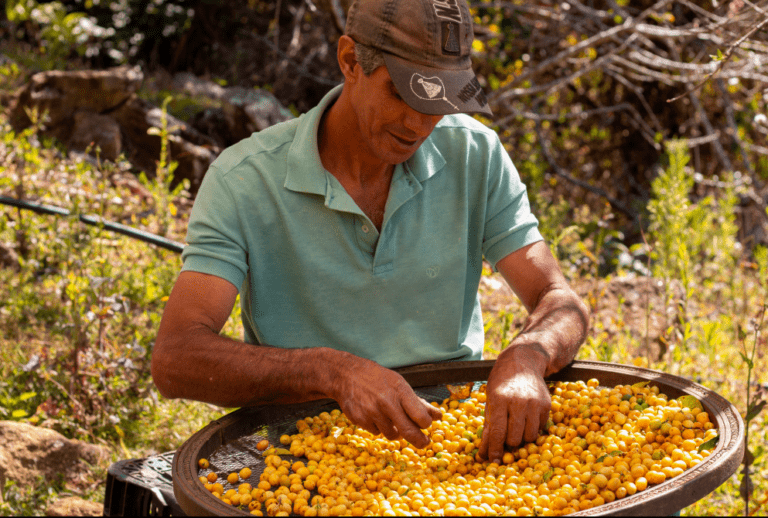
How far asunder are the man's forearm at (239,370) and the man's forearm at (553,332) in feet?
1.54

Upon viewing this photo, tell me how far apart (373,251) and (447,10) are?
0.67 metres

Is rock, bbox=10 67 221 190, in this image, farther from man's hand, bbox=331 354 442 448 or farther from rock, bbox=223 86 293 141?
man's hand, bbox=331 354 442 448

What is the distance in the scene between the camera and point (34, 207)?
130 inches

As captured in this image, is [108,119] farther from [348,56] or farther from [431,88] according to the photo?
[431,88]

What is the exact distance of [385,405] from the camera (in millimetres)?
1464

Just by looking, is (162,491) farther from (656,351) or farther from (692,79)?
(692,79)

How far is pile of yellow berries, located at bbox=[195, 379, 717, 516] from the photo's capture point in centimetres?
133

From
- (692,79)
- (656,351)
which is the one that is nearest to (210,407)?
(656,351)

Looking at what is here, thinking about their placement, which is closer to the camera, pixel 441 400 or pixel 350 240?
pixel 441 400

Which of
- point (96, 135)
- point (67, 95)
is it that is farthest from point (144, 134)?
point (67, 95)

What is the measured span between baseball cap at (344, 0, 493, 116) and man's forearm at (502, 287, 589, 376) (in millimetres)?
566

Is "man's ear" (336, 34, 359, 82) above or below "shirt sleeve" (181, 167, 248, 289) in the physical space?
above

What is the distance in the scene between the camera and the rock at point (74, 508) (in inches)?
94.2

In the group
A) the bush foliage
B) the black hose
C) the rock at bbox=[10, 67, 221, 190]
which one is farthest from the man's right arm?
the rock at bbox=[10, 67, 221, 190]
